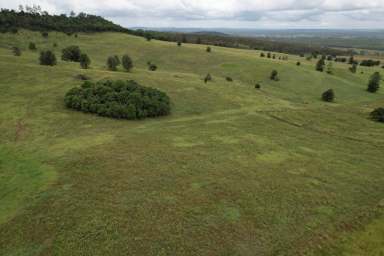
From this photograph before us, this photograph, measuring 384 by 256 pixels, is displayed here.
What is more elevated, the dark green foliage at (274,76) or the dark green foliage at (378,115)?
the dark green foliage at (274,76)

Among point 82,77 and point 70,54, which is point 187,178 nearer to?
point 82,77

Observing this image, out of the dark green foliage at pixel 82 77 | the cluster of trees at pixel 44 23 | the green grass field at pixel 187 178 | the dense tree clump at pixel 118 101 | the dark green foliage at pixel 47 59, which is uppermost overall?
the cluster of trees at pixel 44 23

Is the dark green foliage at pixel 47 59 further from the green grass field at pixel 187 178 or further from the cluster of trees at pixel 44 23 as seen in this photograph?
the cluster of trees at pixel 44 23

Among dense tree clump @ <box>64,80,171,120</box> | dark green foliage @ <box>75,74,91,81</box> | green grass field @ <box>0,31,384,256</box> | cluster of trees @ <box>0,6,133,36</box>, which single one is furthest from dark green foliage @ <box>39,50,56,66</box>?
cluster of trees @ <box>0,6,133,36</box>

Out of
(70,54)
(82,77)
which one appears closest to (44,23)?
(70,54)

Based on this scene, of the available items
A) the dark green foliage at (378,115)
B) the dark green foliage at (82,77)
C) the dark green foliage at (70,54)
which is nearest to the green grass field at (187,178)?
the dark green foliage at (82,77)

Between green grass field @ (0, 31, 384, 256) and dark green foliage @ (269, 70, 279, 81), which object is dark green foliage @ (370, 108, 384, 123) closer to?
green grass field @ (0, 31, 384, 256)
